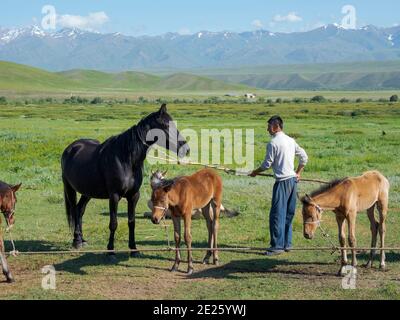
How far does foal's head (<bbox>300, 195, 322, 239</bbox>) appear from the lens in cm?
974

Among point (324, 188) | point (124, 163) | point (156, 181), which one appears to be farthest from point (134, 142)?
point (324, 188)

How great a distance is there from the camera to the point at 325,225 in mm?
15406

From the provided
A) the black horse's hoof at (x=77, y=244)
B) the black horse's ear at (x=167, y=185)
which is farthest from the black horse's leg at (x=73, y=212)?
the black horse's ear at (x=167, y=185)

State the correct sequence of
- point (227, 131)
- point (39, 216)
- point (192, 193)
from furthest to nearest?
point (227, 131) → point (39, 216) → point (192, 193)

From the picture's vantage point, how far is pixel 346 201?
10.2m

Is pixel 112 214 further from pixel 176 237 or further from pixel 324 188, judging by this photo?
pixel 324 188

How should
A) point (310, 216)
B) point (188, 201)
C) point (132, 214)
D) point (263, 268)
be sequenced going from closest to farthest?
point (310, 216) < point (188, 201) < point (263, 268) < point (132, 214)

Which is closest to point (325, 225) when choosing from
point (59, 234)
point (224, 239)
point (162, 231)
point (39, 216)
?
point (224, 239)

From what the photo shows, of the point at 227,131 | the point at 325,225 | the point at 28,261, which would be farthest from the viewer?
the point at 227,131

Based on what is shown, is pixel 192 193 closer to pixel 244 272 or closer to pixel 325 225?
pixel 244 272

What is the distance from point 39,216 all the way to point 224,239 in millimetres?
5728

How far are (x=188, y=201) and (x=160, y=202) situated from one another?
31.1 inches

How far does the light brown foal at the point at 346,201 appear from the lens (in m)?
9.83

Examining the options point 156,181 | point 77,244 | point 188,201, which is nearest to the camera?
point 156,181
